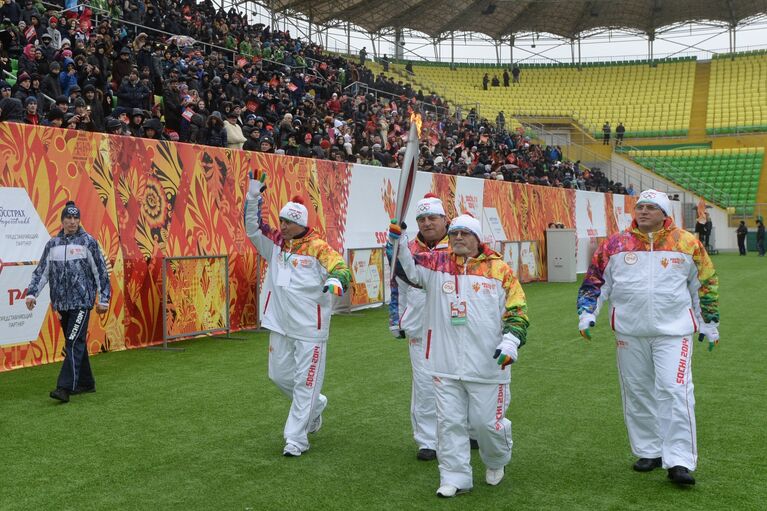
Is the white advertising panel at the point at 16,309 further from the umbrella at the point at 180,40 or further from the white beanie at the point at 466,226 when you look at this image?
the umbrella at the point at 180,40

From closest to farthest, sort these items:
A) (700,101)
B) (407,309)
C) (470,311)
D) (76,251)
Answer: (470,311)
(407,309)
(76,251)
(700,101)

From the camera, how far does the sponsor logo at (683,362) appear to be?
536 centimetres

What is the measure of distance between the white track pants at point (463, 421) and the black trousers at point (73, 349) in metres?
4.36

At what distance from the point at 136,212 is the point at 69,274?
10.6 feet

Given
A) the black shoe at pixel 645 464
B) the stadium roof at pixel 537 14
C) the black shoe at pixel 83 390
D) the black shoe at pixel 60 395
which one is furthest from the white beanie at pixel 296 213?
the stadium roof at pixel 537 14

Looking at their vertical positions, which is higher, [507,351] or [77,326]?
[507,351]

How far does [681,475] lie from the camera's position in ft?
17.1

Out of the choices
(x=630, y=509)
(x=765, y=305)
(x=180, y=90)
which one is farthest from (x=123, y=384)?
(x=765, y=305)

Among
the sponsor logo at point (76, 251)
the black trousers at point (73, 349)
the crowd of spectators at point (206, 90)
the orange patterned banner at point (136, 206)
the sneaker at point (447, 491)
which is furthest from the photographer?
the crowd of spectators at point (206, 90)

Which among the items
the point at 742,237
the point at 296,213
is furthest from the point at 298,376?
the point at 742,237

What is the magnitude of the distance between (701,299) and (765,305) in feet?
37.6

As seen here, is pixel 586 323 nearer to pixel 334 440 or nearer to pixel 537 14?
pixel 334 440

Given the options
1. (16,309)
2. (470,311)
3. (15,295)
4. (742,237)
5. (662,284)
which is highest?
(662,284)

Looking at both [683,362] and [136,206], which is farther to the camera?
[136,206]
